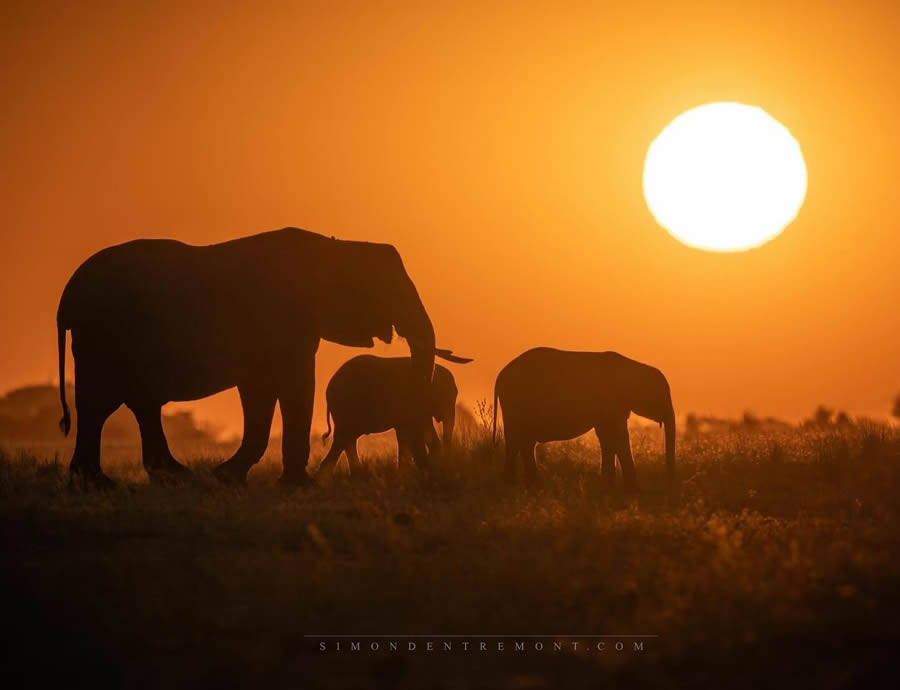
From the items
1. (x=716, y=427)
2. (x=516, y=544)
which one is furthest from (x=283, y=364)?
(x=716, y=427)

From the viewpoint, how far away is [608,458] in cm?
1742

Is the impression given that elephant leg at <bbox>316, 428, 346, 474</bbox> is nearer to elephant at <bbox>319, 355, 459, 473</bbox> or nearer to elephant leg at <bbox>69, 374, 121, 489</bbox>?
elephant at <bbox>319, 355, 459, 473</bbox>

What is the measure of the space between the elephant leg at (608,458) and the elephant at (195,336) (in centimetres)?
400

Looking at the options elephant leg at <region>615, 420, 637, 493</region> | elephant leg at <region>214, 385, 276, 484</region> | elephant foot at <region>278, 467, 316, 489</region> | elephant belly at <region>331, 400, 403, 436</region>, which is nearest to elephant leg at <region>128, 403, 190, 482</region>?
elephant leg at <region>214, 385, 276, 484</region>

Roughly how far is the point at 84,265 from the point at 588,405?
720 cm

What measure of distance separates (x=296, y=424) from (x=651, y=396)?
5.68m

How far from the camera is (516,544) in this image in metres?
11.1

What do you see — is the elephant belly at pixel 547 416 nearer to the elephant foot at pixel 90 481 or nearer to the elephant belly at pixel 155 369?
the elephant belly at pixel 155 369

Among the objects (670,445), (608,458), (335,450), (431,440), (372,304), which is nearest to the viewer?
(372,304)

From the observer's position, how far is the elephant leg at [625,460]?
1678 cm

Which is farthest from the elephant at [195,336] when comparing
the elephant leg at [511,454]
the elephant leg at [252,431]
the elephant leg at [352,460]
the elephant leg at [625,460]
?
the elephant leg at [625,460]

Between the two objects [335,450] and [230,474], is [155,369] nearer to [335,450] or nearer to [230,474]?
[230,474]

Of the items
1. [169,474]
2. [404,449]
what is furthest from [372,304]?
[169,474]

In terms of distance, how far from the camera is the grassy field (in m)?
7.71
